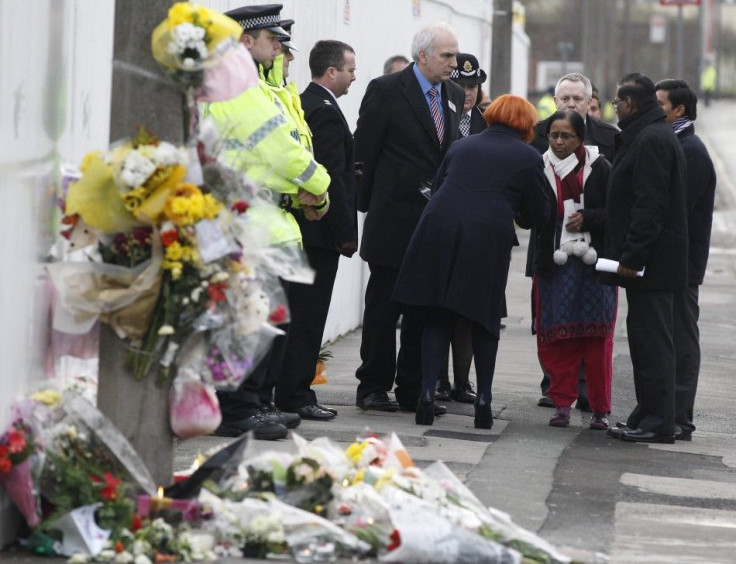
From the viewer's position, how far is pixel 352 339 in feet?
40.3

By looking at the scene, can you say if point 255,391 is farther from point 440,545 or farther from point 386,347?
point 440,545

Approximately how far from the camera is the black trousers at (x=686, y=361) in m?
8.59

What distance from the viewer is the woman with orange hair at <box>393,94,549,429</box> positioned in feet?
26.4

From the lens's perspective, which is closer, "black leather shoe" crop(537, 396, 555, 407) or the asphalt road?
the asphalt road

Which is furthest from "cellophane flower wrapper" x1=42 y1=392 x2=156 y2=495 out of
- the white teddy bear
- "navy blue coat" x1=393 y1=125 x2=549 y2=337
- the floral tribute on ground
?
the white teddy bear

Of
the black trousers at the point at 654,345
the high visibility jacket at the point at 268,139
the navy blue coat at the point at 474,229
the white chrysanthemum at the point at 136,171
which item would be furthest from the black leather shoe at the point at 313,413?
the white chrysanthemum at the point at 136,171

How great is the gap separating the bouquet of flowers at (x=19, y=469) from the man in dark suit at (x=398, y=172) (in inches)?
143

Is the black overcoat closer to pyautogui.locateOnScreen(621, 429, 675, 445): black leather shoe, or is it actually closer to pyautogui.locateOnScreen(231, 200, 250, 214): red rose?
pyautogui.locateOnScreen(621, 429, 675, 445): black leather shoe

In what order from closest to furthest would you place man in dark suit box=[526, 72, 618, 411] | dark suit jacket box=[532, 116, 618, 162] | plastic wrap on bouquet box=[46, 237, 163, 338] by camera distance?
plastic wrap on bouquet box=[46, 237, 163, 338], man in dark suit box=[526, 72, 618, 411], dark suit jacket box=[532, 116, 618, 162]

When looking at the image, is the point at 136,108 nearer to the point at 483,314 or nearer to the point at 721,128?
the point at 483,314

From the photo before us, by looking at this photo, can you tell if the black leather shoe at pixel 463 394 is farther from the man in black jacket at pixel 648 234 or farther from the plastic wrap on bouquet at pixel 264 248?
the plastic wrap on bouquet at pixel 264 248

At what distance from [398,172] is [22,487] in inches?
155

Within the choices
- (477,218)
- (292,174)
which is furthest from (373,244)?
(292,174)

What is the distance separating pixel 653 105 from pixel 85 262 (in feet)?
12.1
